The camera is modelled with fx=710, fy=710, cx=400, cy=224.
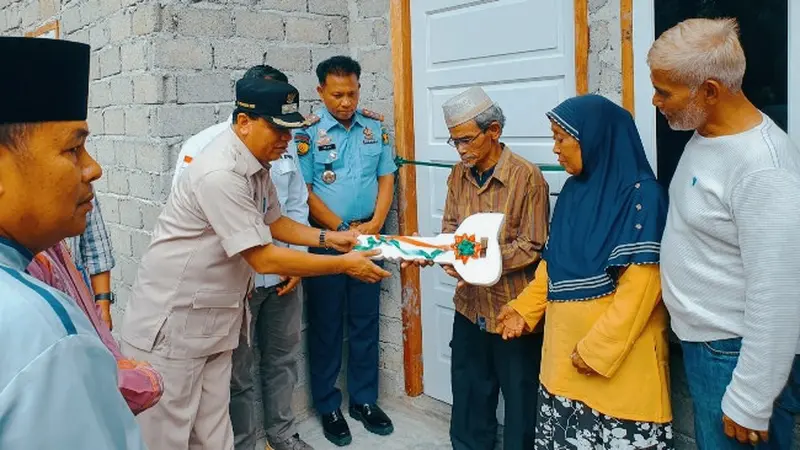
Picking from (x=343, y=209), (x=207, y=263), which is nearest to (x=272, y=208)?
(x=207, y=263)

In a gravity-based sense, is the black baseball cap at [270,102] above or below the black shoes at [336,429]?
above

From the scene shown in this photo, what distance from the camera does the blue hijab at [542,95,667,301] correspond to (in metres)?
2.40

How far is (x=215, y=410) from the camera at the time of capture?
9.44 feet

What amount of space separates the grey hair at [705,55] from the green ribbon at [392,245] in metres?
1.28

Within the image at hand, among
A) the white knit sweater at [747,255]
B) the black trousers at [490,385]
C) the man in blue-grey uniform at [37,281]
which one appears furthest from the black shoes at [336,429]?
the man in blue-grey uniform at [37,281]

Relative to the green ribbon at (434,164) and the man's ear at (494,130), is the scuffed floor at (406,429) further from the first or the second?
the man's ear at (494,130)

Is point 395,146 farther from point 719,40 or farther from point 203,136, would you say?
point 719,40

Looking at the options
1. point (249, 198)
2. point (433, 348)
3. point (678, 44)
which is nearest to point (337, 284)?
point (433, 348)

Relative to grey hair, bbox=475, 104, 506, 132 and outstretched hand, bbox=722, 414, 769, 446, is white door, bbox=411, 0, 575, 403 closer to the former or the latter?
grey hair, bbox=475, 104, 506, 132

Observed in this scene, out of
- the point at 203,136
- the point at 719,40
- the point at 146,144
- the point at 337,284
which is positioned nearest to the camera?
the point at 719,40

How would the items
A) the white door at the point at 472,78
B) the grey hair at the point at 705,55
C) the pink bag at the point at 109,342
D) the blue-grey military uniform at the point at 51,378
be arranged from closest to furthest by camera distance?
the blue-grey military uniform at the point at 51,378
the pink bag at the point at 109,342
the grey hair at the point at 705,55
the white door at the point at 472,78

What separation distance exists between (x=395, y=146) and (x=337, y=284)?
85 cm

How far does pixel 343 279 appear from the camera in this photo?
3.90 m

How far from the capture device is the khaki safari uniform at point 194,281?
255 cm
